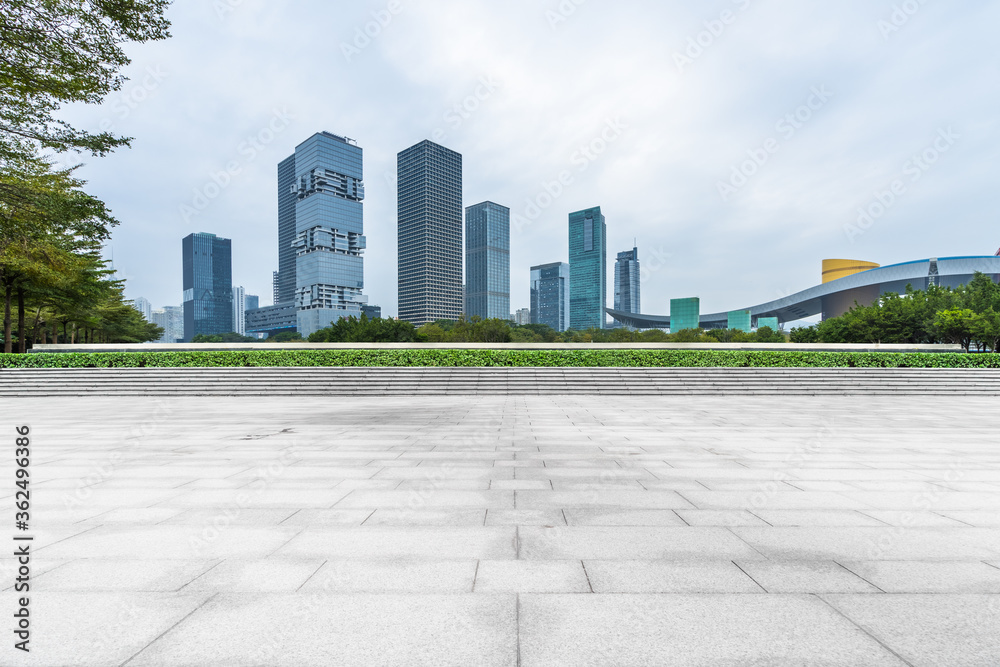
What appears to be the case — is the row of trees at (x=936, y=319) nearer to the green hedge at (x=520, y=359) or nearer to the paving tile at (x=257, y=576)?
the green hedge at (x=520, y=359)

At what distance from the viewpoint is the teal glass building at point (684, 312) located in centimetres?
10250

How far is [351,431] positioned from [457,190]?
152m

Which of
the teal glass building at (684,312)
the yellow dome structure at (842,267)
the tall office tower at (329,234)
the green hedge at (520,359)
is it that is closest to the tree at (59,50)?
the green hedge at (520,359)

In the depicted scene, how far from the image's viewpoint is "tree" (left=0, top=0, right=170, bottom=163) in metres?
12.5

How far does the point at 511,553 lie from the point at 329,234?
162419 millimetres

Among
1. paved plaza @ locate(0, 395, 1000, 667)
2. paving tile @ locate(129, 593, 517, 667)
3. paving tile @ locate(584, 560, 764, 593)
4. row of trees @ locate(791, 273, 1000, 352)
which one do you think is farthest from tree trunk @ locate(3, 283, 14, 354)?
row of trees @ locate(791, 273, 1000, 352)

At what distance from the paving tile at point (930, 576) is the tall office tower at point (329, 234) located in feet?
511

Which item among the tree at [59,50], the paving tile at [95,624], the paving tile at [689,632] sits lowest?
the paving tile at [689,632]

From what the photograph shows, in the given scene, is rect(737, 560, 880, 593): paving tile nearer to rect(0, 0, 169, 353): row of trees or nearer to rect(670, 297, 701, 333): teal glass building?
rect(0, 0, 169, 353): row of trees

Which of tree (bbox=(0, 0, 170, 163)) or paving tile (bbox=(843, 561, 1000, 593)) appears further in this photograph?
tree (bbox=(0, 0, 170, 163))

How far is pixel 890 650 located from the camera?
2.38 m

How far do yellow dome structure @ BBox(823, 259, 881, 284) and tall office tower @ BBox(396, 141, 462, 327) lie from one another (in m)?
Result: 104

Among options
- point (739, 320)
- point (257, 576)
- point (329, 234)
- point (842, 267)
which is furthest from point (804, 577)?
point (329, 234)

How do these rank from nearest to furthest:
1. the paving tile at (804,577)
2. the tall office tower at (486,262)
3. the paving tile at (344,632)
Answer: the paving tile at (344,632)
the paving tile at (804,577)
the tall office tower at (486,262)
